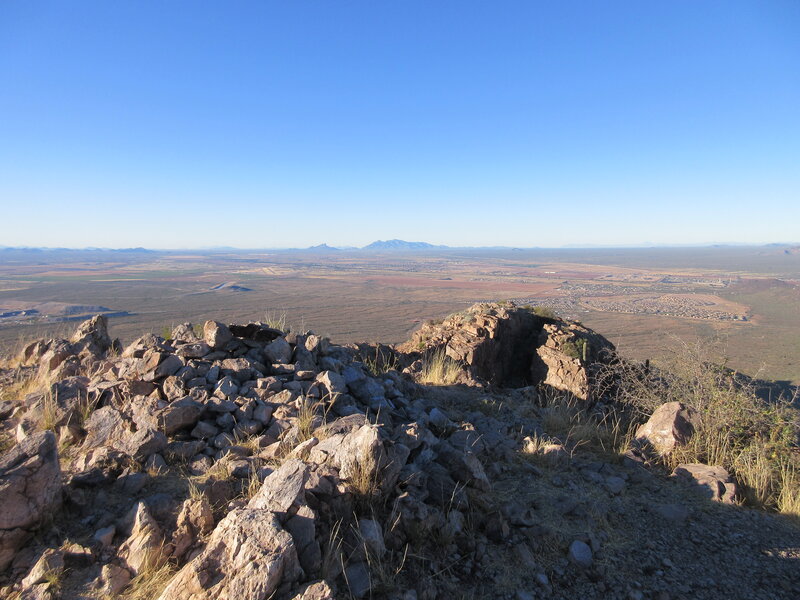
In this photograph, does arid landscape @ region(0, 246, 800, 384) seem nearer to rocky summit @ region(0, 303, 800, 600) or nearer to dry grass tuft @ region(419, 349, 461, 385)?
dry grass tuft @ region(419, 349, 461, 385)

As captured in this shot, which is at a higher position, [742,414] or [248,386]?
[248,386]

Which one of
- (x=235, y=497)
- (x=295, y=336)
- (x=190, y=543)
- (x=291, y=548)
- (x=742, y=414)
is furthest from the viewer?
(x=295, y=336)

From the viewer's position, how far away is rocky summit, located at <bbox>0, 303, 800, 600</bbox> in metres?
2.89

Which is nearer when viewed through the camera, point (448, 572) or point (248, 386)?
point (448, 572)

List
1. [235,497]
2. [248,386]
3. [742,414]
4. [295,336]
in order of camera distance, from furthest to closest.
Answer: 1. [295,336]
2. [742,414]
3. [248,386]
4. [235,497]

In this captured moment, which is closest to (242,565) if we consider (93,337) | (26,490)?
(26,490)

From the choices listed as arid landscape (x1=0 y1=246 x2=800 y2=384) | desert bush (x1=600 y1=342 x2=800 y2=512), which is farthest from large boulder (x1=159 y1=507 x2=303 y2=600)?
arid landscape (x1=0 y1=246 x2=800 y2=384)

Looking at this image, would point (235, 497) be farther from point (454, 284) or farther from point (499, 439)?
point (454, 284)

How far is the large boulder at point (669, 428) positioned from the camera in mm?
5727

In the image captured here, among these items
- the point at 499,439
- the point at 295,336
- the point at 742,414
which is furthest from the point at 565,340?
the point at 295,336

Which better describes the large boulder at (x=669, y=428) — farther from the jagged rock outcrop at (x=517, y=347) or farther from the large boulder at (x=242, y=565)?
the large boulder at (x=242, y=565)

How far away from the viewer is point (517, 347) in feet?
42.3

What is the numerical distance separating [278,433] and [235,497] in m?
1.08

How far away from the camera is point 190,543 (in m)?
3.09
